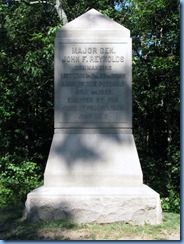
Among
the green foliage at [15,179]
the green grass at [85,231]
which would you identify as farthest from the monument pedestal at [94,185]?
the green foliage at [15,179]

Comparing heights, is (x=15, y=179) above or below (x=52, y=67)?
below

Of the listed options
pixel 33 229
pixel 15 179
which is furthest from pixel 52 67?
pixel 33 229

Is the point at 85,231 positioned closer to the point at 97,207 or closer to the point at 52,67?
the point at 97,207

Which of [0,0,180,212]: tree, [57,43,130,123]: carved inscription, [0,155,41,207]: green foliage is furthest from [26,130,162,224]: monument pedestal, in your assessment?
[0,0,180,212]: tree

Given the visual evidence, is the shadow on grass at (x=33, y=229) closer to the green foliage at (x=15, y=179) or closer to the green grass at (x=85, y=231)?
the green grass at (x=85, y=231)

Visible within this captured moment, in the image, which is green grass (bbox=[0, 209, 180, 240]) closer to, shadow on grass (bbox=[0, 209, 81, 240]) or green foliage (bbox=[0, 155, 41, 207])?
shadow on grass (bbox=[0, 209, 81, 240])

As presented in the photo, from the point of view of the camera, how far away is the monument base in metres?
4.43

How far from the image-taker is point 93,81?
5.46m

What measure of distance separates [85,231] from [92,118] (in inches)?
74.5

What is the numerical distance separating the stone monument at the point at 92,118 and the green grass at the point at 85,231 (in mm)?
258

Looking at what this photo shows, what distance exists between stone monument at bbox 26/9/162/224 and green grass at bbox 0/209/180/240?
0.26 metres

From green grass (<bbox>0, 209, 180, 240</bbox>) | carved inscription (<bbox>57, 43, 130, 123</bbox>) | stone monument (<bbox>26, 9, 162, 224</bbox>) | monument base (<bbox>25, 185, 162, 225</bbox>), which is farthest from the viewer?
carved inscription (<bbox>57, 43, 130, 123</bbox>)

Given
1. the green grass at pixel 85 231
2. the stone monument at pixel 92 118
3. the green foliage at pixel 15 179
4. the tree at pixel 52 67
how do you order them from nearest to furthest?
the green grass at pixel 85 231 < the stone monument at pixel 92 118 < the green foliage at pixel 15 179 < the tree at pixel 52 67

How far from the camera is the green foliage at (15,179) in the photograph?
349 inches
